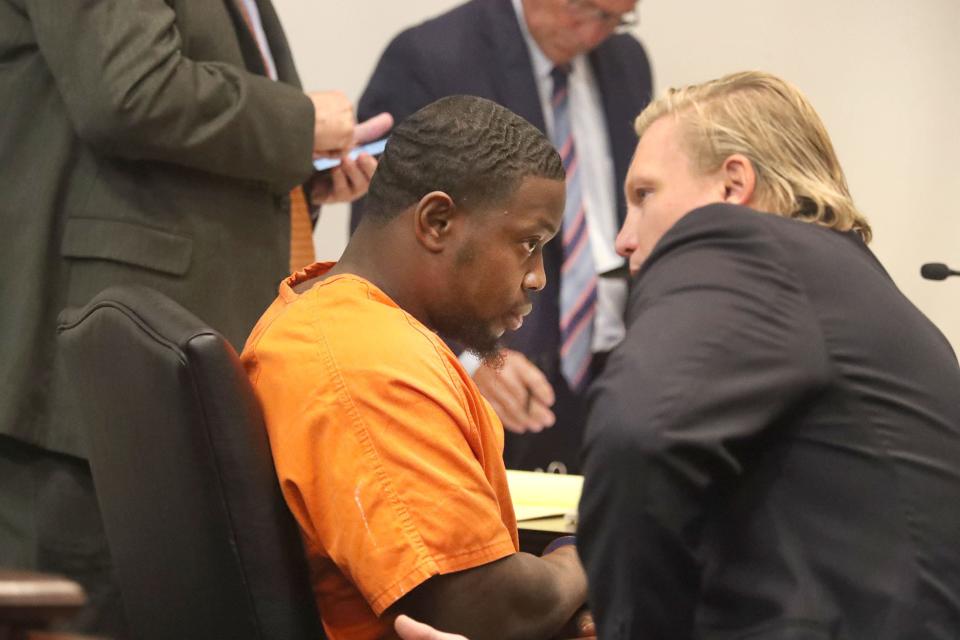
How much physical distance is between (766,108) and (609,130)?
6.04 feet

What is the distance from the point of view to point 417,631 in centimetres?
142

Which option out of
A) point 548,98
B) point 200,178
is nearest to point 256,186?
point 200,178

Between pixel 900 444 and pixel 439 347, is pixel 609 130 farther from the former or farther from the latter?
pixel 900 444

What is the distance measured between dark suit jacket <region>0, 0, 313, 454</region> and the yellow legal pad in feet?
1.92

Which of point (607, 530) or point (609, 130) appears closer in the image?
point (607, 530)

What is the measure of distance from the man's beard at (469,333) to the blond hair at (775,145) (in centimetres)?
44

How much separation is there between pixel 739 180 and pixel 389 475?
1.70 ft

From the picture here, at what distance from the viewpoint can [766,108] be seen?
1.55 metres

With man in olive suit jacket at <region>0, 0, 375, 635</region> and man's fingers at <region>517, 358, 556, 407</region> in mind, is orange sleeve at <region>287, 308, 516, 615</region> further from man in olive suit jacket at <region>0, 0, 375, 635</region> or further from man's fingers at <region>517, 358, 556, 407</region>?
man's fingers at <region>517, 358, 556, 407</region>

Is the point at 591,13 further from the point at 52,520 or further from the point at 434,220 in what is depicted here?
the point at 52,520

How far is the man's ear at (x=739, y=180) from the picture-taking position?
59.4 inches

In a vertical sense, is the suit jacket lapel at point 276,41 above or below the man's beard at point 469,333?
above

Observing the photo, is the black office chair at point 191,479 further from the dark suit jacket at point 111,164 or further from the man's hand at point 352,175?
the man's hand at point 352,175

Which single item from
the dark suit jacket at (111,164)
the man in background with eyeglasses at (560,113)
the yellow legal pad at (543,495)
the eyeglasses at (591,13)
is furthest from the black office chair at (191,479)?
the eyeglasses at (591,13)
